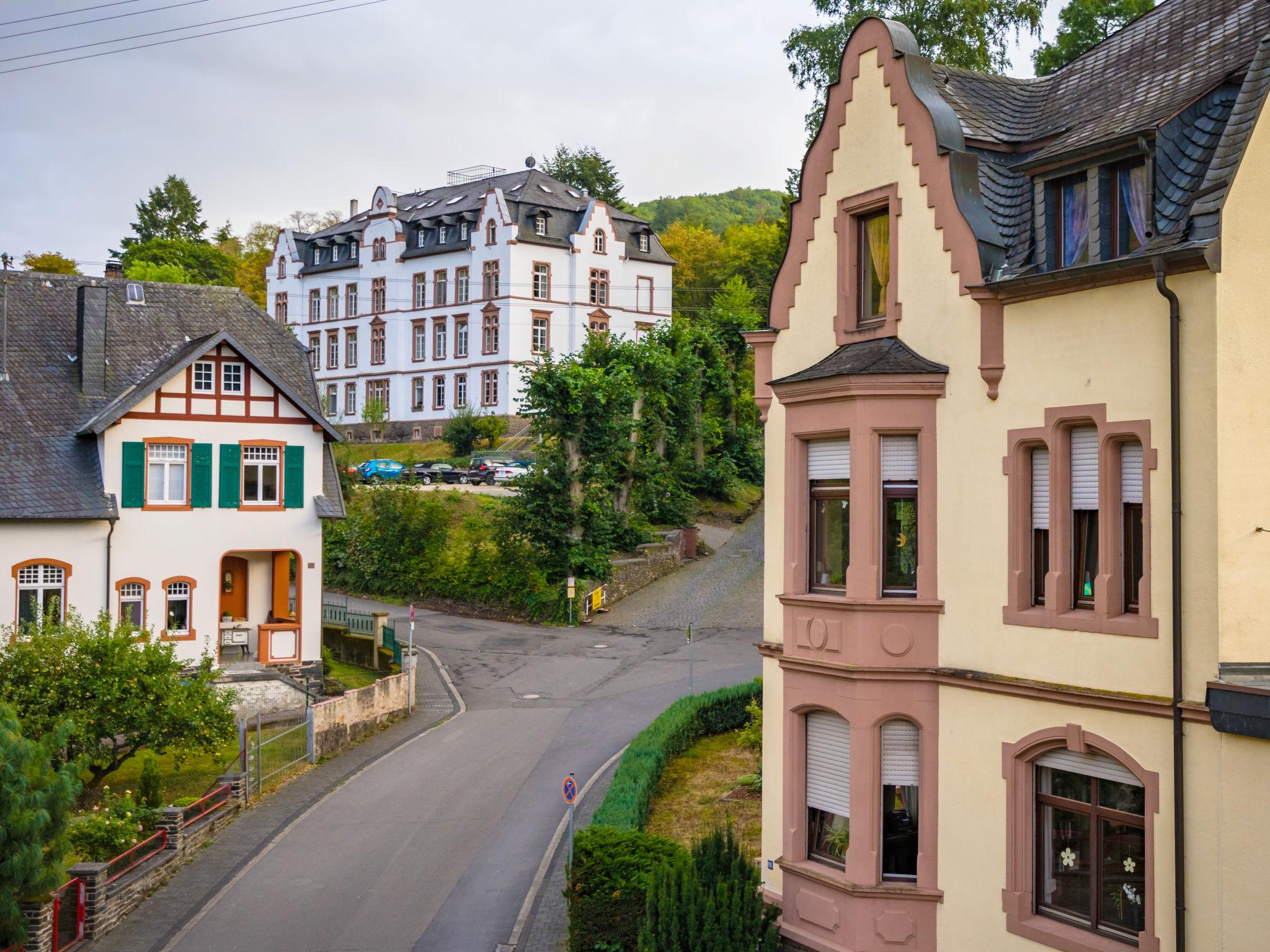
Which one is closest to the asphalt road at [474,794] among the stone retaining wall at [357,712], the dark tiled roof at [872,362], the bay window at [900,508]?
the stone retaining wall at [357,712]

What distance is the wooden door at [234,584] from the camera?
33.3m

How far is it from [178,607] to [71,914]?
13405mm

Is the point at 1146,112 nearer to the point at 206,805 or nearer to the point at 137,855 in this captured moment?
the point at 137,855

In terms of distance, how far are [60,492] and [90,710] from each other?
8.82m

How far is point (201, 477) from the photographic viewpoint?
30672mm

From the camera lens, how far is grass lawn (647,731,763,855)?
20.1 m

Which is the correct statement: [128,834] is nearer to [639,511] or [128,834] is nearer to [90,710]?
[90,710]

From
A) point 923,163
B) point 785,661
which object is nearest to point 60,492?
point 785,661

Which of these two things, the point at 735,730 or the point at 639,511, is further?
the point at 639,511

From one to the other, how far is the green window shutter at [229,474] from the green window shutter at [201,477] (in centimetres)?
29

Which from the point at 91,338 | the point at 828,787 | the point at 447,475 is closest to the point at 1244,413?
the point at 828,787

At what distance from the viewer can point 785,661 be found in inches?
585

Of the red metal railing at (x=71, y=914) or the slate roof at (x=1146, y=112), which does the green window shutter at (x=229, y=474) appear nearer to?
the red metal railing at (x=71, y=914)

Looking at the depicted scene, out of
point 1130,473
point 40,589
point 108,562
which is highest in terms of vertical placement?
point 1130,473
